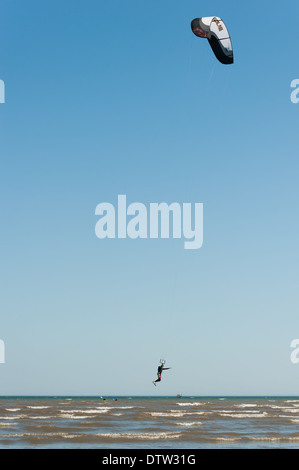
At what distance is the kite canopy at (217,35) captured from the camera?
19.5 meters

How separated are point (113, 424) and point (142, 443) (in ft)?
31.3

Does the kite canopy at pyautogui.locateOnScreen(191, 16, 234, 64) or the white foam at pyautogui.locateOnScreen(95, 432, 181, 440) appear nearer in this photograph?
the kite canopy at pyautogui.locateOnScreen(191, 16, 234, 64)

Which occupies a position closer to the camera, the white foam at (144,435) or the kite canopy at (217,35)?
the kite canopy at (217,35)

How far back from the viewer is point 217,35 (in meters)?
19.7

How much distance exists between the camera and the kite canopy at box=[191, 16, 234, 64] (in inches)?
768

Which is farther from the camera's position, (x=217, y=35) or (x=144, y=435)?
(x=144, y=435)

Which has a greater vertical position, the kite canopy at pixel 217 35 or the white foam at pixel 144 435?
the kite canopy at pixel 217 35

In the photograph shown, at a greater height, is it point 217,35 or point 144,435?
point 217,35

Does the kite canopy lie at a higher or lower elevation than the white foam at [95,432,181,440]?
higher
